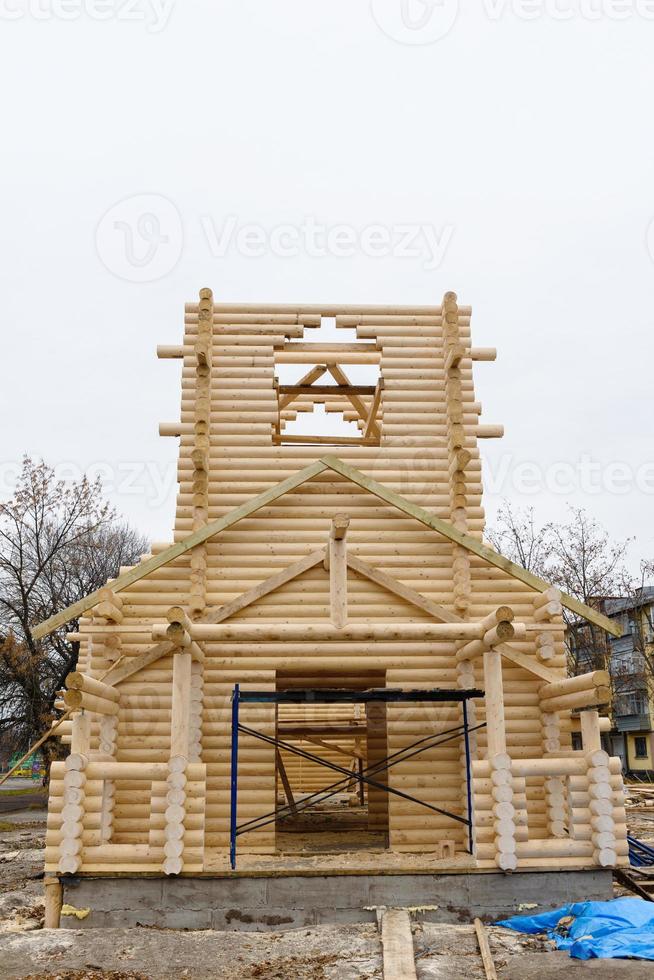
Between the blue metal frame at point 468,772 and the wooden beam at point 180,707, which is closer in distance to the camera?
the wooden beam at point 180,707

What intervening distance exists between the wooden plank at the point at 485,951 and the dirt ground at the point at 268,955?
71 millimetres

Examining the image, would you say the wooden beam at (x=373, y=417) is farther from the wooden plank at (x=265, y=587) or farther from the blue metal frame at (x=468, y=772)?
the blue metal frame at (x=468, y=772)

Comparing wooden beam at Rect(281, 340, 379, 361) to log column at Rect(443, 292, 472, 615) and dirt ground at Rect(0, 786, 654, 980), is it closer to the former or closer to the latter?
log column at Rect(443, 292, 472, 615)

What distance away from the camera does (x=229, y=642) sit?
11727mm

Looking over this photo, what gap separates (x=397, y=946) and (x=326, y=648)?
390 centimetres

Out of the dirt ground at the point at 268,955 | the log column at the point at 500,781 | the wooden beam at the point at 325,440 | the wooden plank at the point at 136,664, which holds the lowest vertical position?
the dirt ground at the point at 268,955

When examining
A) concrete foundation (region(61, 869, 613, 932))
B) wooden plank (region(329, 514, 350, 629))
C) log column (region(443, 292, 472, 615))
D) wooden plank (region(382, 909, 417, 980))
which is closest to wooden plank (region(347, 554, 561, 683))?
log column (region(443, 292, 472, 615))

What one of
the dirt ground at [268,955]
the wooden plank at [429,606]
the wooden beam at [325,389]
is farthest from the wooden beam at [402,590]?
the wooden beam at [325,389]

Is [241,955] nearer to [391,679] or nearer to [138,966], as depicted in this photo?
[138,966]

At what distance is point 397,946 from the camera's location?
30.1 feet

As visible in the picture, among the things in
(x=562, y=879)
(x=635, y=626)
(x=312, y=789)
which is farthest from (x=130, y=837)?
(x=635, y=626)

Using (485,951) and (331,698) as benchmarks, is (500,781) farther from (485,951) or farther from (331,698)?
(331,698)

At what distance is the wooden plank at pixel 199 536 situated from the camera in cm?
1214

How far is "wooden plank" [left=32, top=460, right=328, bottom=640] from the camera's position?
1214 centimetres
